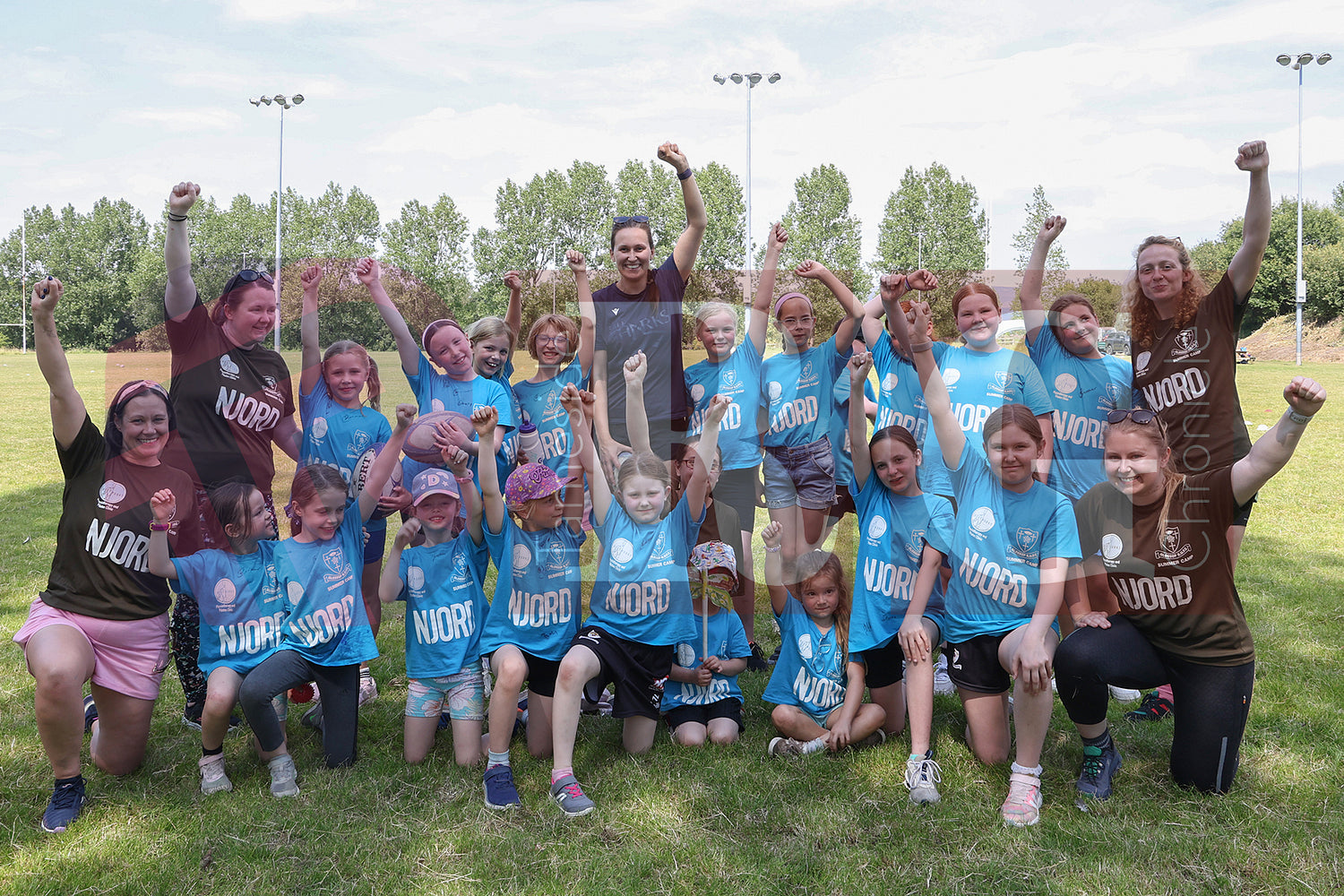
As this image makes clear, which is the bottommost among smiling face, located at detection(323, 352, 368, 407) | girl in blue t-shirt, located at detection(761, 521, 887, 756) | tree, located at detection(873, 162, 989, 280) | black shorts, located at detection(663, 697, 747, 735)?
black shorts, located at detection(663, 697, 747, 735)

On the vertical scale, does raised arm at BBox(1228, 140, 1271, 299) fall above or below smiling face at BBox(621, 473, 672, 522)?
above

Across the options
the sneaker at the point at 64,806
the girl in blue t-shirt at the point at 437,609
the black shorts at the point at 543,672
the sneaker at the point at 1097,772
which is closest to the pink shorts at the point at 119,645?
the sneaker at the point at 64,806

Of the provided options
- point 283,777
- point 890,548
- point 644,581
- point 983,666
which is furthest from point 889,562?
point 283,777

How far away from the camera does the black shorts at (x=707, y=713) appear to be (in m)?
4.51

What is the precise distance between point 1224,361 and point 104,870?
5.56m

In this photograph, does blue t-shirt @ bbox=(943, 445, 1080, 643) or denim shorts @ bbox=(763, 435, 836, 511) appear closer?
blue t-shirt @ bbox=(943, 445, 1080, 643)

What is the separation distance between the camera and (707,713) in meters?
4.54

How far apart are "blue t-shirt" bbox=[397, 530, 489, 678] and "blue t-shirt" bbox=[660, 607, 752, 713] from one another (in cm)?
106

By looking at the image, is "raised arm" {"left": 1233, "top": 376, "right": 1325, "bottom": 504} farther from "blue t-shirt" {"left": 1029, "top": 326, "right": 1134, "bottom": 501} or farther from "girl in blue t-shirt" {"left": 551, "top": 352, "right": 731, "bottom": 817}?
"girl in blue t-shirt" {"left": 551, "top": 352, "right": 731, "bottom": 817}

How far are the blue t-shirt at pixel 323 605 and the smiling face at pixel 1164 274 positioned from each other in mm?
4401

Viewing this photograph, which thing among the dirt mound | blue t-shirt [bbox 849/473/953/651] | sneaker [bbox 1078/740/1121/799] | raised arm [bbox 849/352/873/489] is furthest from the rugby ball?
the dirt mound

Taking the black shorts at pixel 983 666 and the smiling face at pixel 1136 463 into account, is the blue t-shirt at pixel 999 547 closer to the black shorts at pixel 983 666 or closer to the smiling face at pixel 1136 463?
the black shorts at pixel 983 666

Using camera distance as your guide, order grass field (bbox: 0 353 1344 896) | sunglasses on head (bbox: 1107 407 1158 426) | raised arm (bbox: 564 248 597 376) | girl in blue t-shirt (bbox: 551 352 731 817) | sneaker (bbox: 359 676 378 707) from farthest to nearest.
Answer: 1. sneaker (bbox: 359 676 378 707)
2. raised arm (bbox: 564 248 597 376)
3. girl in blue t-shirt (bbox: 551 352 731 817)
4. sunglasses on head (bbox: 1107 407 1158 426)
5. grass field (bbox: 0 353 1344 896)

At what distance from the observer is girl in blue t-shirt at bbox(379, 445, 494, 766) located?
4281 mm
